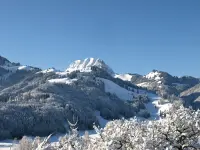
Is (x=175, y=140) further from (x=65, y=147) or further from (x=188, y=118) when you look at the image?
(x=65, y=147)

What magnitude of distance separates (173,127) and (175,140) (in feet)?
3.82

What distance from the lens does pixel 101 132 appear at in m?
35.0

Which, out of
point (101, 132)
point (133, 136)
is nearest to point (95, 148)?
point (101, 132)

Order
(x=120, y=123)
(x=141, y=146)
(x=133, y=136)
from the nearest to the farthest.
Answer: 1. (x=141, y=146)
2. (x=133, y=136)
3. (x=120, y=123)

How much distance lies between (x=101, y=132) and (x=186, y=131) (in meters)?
7.45

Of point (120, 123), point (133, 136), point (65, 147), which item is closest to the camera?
point (133, 136)

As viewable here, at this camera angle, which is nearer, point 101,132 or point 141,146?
point 141,146

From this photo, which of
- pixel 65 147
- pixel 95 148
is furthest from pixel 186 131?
pixel 65 147

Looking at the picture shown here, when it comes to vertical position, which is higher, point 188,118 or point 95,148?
point 188,118

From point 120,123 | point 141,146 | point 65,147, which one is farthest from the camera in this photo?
point 65,147

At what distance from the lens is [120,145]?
33312 mm

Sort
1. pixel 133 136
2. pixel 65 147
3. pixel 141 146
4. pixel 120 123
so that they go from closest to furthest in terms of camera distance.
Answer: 1. pixel 141 146
2. pixel 133 136
3. pixel 120 123
4. pixel 65 147

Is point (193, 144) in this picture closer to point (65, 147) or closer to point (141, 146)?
point (141, 146)

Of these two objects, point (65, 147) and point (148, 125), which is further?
point (65, 147)
